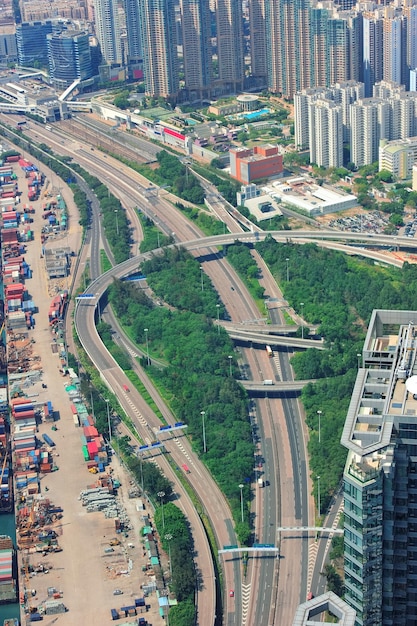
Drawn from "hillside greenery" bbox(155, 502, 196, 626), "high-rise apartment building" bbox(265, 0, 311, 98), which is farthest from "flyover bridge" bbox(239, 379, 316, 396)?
"high-rise apartment building" bbox(265, 0, 311, 98)

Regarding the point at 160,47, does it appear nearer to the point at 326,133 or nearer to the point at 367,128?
the point at 326,133

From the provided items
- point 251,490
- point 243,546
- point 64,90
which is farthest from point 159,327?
point 64,90

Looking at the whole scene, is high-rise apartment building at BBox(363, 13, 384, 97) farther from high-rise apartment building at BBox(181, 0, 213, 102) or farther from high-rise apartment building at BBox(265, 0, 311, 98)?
high-rise apartment building at BBox(181, 0, 213, 102)

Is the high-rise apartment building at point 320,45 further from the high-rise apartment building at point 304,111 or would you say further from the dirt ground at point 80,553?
the dirt ground at point 80,553

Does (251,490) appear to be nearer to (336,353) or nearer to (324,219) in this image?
(336,353)

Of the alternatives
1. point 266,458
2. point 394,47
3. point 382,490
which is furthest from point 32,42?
point 382,490

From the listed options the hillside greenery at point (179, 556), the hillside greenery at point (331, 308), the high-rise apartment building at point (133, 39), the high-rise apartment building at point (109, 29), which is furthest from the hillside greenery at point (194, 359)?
the high-rise apartment building at point (109, 29)
